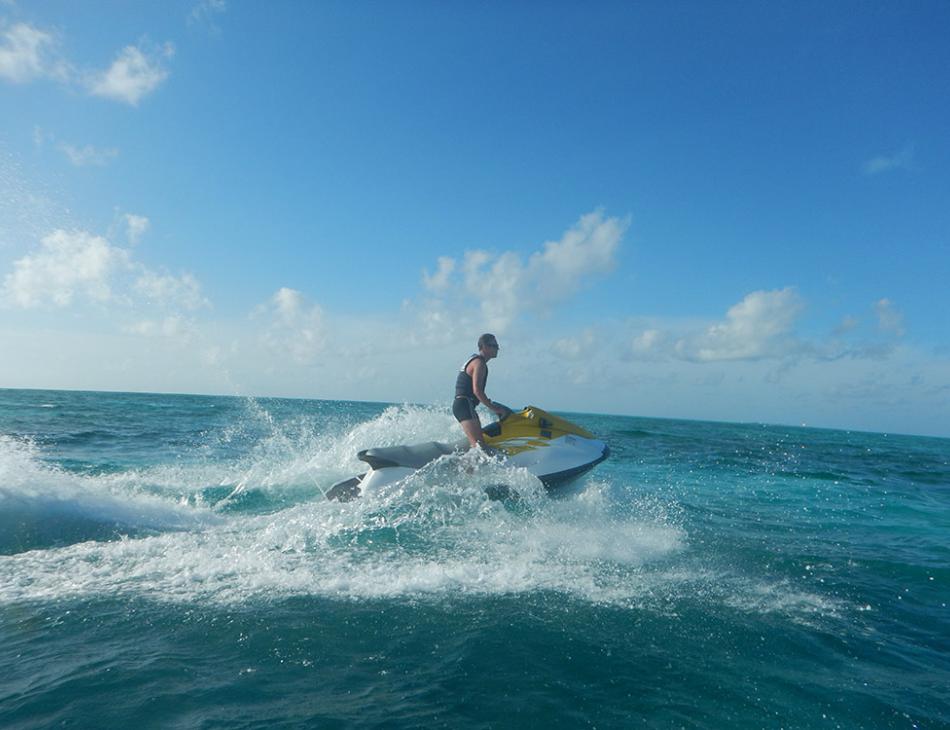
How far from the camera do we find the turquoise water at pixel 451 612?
333 centimetres

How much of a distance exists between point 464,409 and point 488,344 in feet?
3.21

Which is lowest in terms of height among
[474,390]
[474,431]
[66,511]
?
[66,511]

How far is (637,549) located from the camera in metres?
6.62

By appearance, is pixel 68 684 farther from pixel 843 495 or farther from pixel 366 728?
pixel 843 495

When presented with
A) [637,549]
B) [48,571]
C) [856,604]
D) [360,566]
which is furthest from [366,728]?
[856,604]

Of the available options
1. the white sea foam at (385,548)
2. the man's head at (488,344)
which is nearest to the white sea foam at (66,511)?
the white sea foam at (385,548)

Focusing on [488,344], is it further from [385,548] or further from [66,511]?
[66,511]

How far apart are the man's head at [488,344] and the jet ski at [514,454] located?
1024 millimetres

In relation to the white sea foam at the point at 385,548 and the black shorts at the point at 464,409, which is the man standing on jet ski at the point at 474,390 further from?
the white sea foam at the point at 385,548

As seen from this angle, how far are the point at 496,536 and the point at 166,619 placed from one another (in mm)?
3701

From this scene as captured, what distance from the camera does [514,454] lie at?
316 inches

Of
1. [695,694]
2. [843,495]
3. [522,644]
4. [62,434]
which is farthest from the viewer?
[62,434]

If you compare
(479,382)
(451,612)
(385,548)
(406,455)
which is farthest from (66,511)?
(479,382)

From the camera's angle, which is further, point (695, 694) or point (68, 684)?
point (695, 694)
